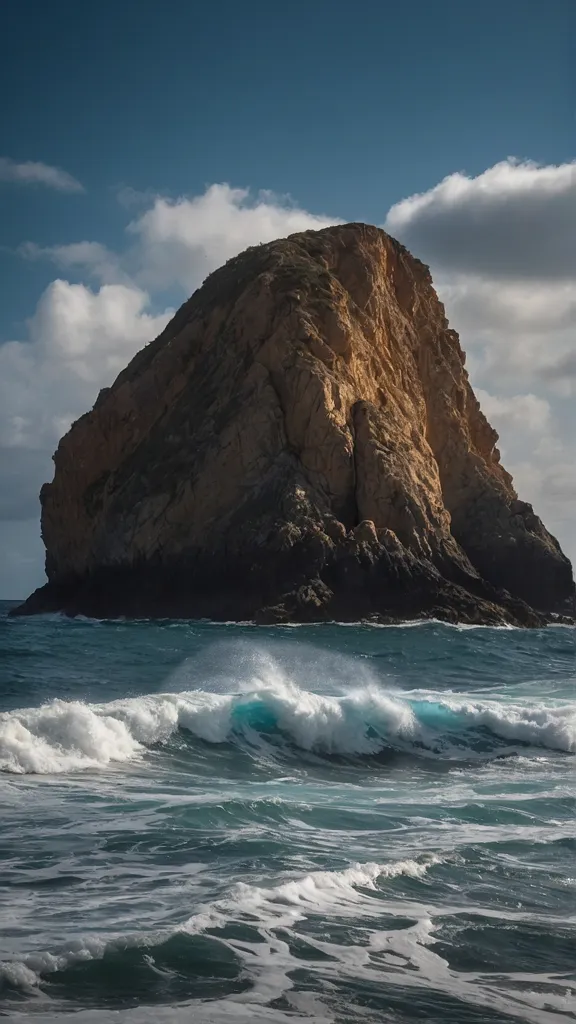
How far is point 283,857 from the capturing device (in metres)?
7.68

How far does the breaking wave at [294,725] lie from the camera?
1199cm

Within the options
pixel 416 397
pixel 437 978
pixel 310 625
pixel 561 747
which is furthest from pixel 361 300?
pixel 437 978

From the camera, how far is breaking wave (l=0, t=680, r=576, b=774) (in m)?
12.0

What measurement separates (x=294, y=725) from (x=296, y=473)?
3118 centimetres

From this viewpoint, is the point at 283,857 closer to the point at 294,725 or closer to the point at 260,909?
the point at 260,909

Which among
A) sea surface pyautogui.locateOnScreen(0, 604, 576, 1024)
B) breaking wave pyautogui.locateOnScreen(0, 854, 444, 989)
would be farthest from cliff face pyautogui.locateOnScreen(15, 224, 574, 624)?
breaking wave pyautogui.locateOnScreen(0, 854, 444, 989)

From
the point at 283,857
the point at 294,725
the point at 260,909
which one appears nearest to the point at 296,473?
the point at 294,725

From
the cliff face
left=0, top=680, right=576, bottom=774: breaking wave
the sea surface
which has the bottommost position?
the sea surface

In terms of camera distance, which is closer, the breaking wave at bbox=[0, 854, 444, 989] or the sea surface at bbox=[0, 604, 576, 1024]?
the sea surface at bbox=[0, 604, 576, 1024]

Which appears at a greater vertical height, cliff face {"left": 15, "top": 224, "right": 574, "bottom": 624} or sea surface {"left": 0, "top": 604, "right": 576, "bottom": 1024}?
cliff face {"left": 15, "top": 224, "right": 574, "bottom": 624}

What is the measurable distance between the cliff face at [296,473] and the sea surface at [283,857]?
2457 centimetres

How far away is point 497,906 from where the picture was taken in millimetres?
6664

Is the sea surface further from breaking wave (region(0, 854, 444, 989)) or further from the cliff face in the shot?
the cliff face

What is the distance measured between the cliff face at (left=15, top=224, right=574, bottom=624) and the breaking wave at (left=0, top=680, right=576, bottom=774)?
2485cm
